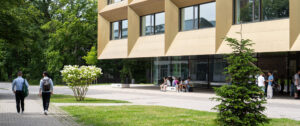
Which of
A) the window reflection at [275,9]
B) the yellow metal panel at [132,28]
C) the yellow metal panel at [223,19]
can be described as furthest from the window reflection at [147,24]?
the window reflection at [275,9]

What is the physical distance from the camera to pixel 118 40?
35000mm

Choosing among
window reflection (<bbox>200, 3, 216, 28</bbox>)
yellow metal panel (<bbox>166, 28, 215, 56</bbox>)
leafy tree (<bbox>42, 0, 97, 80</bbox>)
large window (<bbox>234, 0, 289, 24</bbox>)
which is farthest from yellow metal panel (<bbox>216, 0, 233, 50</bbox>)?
leafy tree (<bbox>42, 0, 97, 80</bbox>)

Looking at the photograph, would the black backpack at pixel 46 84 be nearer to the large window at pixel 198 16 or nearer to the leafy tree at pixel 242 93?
the leafy tree at pixel 242 93

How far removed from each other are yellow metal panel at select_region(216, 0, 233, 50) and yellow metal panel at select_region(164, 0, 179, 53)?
508 cm

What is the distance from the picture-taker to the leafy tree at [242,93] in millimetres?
7383

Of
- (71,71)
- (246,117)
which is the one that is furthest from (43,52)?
(246,117)

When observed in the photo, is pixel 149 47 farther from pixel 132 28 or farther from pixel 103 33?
pixel 103 33

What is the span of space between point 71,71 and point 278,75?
1648 centimetres

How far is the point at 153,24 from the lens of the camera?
31531mm

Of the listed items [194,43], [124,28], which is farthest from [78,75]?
[124,28]

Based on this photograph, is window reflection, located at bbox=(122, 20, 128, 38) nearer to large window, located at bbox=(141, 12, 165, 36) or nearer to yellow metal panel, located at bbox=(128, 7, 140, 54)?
yellow metal panel, located at bbox=(128, 7, 140, 54)

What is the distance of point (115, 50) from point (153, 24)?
17.6 feet

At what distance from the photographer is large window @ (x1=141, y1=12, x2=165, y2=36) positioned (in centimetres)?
3050

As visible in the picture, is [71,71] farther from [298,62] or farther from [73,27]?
[73,27]
